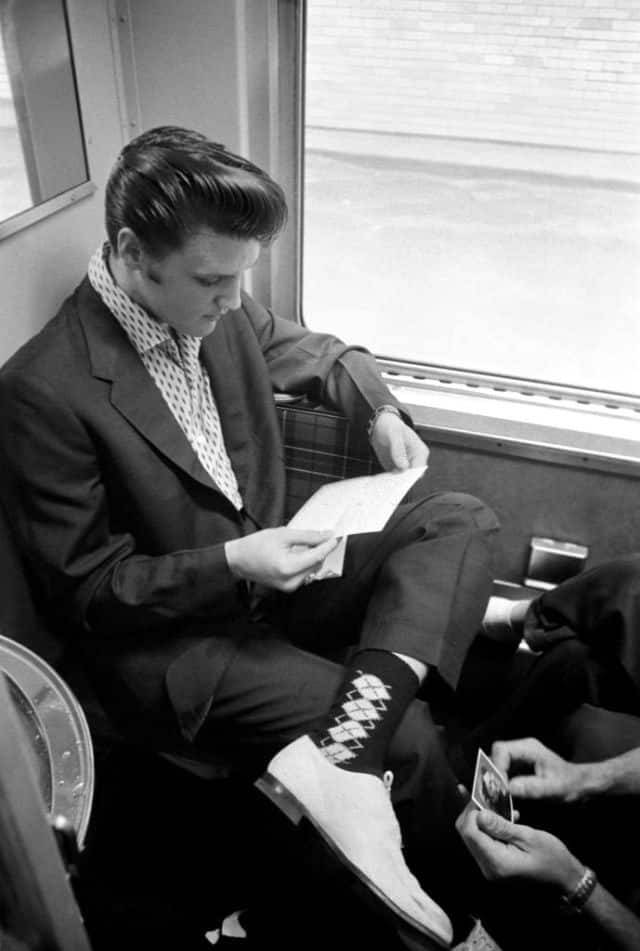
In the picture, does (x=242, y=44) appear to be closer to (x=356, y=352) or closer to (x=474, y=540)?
(x=356, y=352)

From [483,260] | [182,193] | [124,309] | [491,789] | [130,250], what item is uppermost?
[182,193]

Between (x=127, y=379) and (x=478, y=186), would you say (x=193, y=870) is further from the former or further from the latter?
(x=478, y=186)

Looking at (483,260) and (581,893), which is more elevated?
(483,260)

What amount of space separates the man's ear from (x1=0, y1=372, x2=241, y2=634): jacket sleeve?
273 millimetres

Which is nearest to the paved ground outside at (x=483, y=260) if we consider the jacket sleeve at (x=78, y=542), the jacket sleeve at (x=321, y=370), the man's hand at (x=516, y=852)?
the jacket sleeve at (x=321, y=370)

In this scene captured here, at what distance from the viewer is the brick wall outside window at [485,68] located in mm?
1812

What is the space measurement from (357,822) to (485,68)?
1676mm

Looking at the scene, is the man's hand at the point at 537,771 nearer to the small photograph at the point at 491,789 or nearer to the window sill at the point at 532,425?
the small photograph at the point at 491,789

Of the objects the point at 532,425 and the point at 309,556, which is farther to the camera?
the point at 532,425

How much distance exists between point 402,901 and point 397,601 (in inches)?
21.8

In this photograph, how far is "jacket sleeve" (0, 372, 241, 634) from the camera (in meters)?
1.45

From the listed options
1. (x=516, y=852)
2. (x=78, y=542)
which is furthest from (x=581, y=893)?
(x=78, y=542)

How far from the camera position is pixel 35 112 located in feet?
5.59

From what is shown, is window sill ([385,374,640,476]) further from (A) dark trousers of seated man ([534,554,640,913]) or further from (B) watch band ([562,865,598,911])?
(B) watch band ([562,865,598,911])
